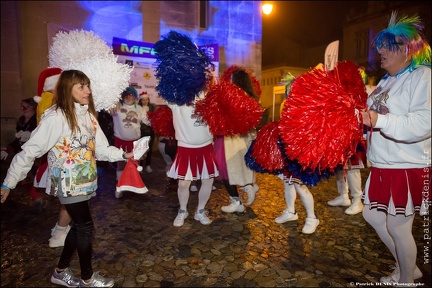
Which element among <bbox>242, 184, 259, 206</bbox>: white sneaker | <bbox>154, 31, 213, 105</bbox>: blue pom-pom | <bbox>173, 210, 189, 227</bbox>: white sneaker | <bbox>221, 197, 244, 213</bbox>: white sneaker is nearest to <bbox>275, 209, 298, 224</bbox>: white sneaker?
<bbox>221, 197, 244, 213</bbox>: white sneaker

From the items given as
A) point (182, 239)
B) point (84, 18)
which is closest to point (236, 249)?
point (182, 239)

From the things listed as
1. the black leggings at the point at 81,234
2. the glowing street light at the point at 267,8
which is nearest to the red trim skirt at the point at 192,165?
the black leggings at the point at 81,234

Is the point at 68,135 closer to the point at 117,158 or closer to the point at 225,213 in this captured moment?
the point at 117,158

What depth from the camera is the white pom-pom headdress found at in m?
2.81

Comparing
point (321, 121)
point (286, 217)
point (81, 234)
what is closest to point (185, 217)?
point (286, 217)

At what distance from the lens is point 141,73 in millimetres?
9625

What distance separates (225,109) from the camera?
3.58 meters

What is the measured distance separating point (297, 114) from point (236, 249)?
176 centimetres

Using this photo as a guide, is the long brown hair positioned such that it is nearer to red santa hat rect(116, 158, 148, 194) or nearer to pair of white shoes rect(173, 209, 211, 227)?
red santa hat rect(116, 158, 148, 194)

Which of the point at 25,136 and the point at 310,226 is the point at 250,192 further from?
the point at 25,136

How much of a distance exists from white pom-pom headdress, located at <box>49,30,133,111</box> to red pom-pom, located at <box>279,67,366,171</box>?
165 centimetres

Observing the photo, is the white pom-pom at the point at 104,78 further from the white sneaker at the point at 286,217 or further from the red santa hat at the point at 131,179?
the white sneaker at the point at 286,217

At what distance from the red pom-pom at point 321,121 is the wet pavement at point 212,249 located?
122 centimetres

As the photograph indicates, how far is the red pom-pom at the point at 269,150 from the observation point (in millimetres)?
3379
